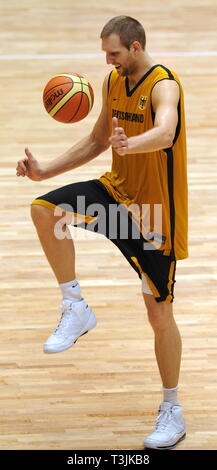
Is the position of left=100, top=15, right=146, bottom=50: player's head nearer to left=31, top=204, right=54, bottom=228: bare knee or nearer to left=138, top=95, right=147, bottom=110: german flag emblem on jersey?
left=138, top=95, right=147, bottom=110: german flag emblem on jersey

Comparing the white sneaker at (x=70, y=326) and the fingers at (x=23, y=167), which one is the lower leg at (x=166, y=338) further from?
the fingers at (x=23, y=167)

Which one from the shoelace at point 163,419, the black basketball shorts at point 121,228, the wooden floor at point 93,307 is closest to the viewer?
the black basketball shorts at point 121,228

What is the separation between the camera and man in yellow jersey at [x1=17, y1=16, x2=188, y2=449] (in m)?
4.50

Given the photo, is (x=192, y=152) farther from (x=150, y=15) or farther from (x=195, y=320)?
(x=150, y=15)

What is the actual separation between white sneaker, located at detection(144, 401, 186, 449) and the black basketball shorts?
2.06 feet

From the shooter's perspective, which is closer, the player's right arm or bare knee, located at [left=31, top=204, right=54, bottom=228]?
bare knee, located at [left=31, top=204, right=54, bottom=228]

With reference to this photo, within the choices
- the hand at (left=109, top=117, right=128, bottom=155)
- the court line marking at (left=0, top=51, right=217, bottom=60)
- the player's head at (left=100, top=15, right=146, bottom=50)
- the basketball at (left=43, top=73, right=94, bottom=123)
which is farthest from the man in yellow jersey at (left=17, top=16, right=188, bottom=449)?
the court line marking at (left=0, top=51, right=217, bottom=60)

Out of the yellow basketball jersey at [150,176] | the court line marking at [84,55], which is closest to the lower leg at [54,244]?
the yellow basketball jersey at [150,176]

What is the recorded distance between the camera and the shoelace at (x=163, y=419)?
4.95m

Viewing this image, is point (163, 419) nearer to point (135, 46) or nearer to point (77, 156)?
point (77, 156)

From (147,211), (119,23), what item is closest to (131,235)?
(147,211)

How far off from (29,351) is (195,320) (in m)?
1.04

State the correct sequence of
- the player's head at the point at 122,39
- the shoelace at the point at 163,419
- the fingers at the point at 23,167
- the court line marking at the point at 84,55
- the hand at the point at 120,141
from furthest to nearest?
the court line marking at the point at 84,55
the shoelace at the point at 163,419
the fingers at the point at 23,167
the player's head at the point at 122,39
the hand at the point at 120,141

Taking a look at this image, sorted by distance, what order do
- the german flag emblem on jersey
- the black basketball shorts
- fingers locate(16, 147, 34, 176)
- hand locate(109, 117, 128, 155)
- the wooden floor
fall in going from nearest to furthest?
hand locate(109, 117, 128, 155)
the german flag emblem on jersey
the black basketball shorts
fingers locate(16, 147, 34, 176)
the wooden floor
